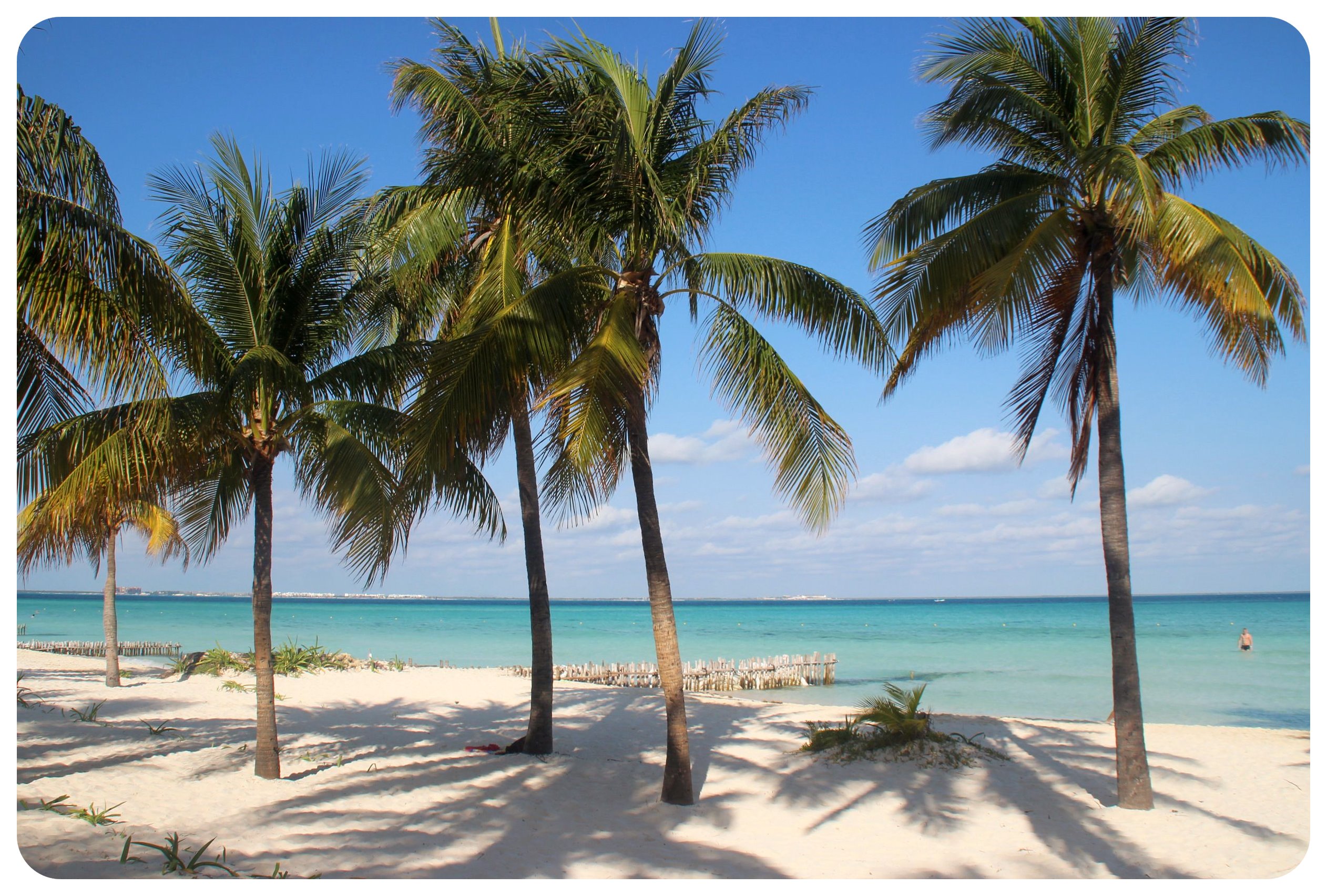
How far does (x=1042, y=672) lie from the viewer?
27.5m

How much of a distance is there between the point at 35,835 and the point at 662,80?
24.5ft

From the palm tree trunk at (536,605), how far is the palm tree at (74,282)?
443cm

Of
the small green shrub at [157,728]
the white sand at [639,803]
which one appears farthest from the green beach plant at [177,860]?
the small green shrub at [157,728]

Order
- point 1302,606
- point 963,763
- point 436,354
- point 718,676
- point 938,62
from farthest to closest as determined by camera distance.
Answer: point 1302,606, point 718,676, point 963,763, point 938,62, point 436,354

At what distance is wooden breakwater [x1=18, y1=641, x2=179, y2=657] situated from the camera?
27.6 m

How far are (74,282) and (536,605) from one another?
20.1 ft

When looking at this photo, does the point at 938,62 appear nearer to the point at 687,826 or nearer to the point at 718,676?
the point at 687,826

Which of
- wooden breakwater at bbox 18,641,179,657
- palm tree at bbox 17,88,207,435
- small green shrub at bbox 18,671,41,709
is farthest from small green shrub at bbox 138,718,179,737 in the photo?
wooden breakwater at bbox 18,641,179,657

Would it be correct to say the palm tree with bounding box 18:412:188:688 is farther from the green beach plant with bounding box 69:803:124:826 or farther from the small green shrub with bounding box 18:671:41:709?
the small green shrub with bounding box 18:671:41:709

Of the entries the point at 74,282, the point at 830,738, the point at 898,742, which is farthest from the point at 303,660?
the point at 74,282

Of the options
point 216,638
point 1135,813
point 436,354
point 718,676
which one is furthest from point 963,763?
point 216,638

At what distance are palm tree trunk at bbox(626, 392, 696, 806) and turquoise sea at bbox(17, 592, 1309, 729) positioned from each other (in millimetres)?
12217

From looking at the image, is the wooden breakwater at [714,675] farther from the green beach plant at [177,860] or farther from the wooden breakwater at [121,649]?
the green beach plant at [177,860]

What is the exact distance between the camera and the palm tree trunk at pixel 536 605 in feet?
34.5
